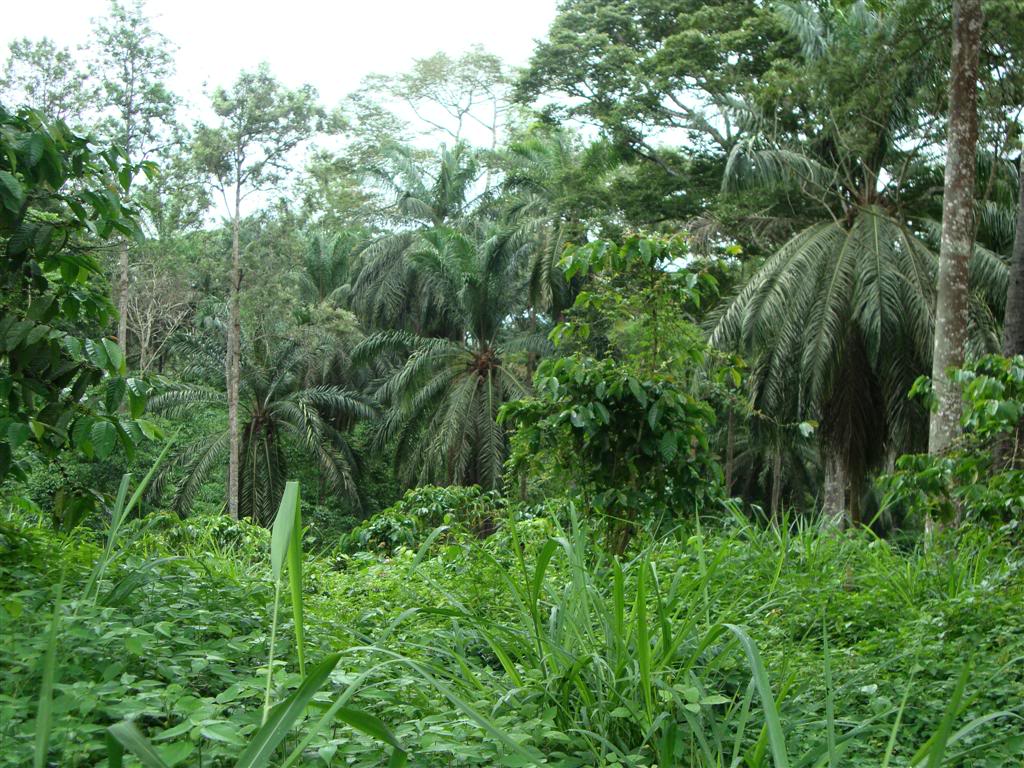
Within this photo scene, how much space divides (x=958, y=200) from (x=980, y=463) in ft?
12.7

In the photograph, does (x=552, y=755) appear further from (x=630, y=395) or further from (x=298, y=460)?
(x=298, y=460)

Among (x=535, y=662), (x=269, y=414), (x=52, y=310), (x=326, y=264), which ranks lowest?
(x=269, y=414)

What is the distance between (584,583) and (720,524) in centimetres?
358

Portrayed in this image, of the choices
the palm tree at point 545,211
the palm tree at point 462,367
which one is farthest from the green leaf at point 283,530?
the palm tree at point 462,367

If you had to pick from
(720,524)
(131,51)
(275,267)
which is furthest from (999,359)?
(131,51)

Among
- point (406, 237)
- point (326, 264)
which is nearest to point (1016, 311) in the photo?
point (406, 237)

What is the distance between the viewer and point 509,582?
10.3ft

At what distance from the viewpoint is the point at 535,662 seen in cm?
295

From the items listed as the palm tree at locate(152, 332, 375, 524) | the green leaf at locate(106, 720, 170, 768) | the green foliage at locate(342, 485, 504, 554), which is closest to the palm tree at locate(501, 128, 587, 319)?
the palm tree at locate(152, 332, 375, 524)

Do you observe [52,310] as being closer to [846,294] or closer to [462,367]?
[846,294]

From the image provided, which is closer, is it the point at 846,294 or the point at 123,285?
the point at 846,294

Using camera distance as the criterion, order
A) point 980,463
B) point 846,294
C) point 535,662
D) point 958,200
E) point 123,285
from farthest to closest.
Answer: point 123,285 → point 846,294 → point 958,200 → point 980,463 → point 535,662

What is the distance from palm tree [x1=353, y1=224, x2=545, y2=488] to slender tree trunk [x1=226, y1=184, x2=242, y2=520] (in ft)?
9.61

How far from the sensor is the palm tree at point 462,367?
2266 cm
